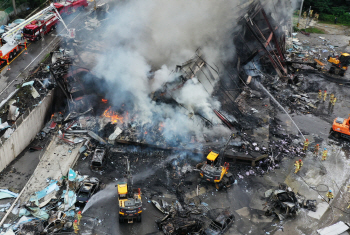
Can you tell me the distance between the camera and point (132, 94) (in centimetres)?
2245

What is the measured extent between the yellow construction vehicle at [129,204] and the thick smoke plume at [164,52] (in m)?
5.18

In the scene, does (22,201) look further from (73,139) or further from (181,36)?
(181,36)

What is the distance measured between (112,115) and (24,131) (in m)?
4.94

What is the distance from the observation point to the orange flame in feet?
72.7

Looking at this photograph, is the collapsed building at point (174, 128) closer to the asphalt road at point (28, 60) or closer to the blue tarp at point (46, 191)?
the blue tarp at point (46, 191)

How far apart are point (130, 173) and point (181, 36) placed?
36.4 feet

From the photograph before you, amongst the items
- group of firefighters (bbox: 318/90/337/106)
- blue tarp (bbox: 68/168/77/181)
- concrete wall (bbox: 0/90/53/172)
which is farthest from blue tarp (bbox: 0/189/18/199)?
group of firefighters (bbox: 318/90/337/106)

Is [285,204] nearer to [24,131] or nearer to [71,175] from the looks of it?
[71,175]

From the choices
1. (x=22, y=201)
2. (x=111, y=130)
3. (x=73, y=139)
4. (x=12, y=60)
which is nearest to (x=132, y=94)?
(x=111, y=130)

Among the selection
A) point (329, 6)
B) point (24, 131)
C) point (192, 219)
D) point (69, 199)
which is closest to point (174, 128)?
point (192, 219)

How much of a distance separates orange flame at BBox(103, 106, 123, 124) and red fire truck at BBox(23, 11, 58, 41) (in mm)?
11582

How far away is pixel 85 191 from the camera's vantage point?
17.4 metres

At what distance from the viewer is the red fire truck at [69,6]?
33469mm

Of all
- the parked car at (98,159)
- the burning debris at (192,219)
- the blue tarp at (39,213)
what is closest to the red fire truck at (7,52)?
the parked car at (98,159)
